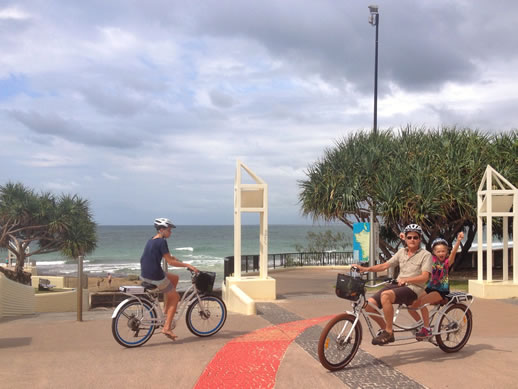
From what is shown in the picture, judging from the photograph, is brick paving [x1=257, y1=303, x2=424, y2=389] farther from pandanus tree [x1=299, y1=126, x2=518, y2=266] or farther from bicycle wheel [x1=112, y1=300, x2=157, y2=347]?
pandanus tree [x1=299, y1=126, x2=518, y2=266]

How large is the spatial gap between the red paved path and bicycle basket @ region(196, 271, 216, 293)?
796mm

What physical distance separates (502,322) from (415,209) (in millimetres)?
10353

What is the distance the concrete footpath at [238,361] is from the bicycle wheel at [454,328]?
0.12m

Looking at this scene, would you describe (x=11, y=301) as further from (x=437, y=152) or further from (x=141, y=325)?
(x=437, y=152)

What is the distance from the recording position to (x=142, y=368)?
20.2 feet

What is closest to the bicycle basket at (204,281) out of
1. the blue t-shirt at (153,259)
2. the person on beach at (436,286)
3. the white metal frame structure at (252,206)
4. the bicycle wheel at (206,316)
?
the bicycle wheel at (206,316)

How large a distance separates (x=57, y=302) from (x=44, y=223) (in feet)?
45.7

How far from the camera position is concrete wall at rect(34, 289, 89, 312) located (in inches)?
783

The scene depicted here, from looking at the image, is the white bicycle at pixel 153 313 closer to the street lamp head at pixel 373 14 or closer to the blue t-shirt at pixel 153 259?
the blue t-shirt at pixel 153 259

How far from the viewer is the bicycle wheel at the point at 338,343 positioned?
5785 mm

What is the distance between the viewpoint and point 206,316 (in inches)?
312

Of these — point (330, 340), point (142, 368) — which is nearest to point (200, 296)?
point (142, 368)

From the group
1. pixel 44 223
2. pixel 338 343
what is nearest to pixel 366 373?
pixel 338 343

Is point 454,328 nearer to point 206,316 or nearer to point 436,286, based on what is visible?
point 436,286
